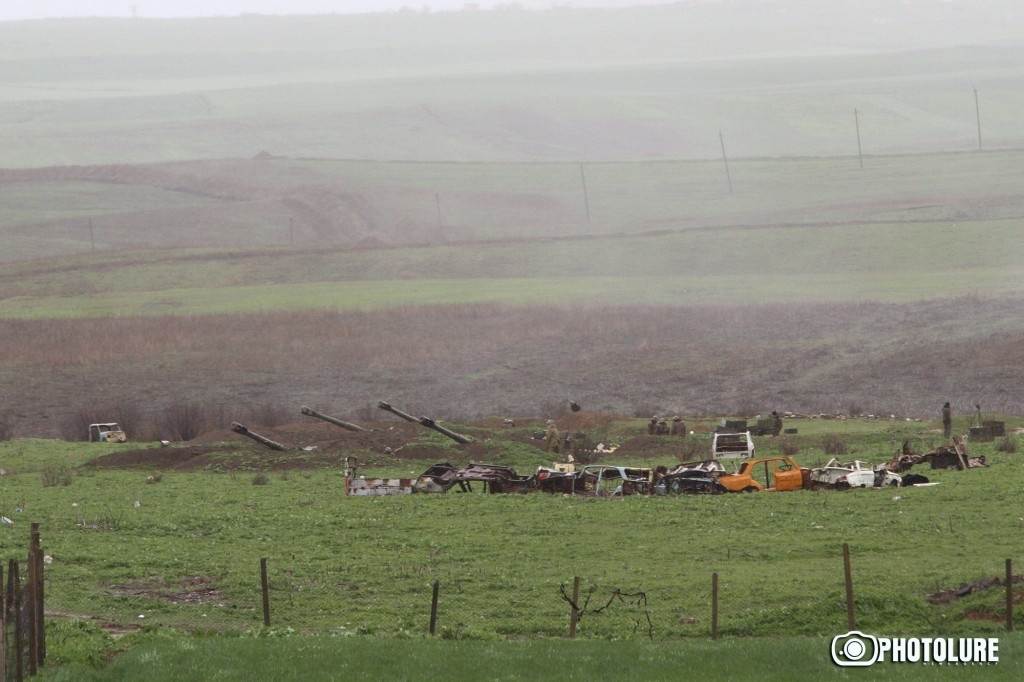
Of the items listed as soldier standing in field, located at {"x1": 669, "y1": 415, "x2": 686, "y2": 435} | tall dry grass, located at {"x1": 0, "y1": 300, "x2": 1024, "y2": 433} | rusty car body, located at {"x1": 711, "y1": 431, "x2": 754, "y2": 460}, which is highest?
tall dry grass, located at {"x1": 0, "y1": 300, "x2": 1024, "y2": 433}

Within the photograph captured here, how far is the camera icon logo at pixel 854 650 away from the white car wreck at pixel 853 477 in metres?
14.6

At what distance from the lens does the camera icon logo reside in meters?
18.2

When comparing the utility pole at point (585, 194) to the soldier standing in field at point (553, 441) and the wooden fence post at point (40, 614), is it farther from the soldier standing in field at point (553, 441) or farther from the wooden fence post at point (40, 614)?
the wooden fence post at point (40, 614)

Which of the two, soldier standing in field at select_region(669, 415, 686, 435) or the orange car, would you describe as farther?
soldier standing in field at select_region(669, 415, 686, 435)

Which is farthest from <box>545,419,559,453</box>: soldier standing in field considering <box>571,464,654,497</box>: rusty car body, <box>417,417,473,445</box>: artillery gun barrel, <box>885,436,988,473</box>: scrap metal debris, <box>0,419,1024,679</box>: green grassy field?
<box>885,436,988,473</box>: scrap metal debris

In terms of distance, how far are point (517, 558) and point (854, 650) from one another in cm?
924

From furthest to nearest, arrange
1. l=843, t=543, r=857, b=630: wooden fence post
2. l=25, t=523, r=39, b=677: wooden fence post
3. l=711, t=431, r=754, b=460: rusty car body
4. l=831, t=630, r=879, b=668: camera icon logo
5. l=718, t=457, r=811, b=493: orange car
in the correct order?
1. l=711, t=431, r=754, b=460: rusty car body
2. l=718, t=457, r=811, b=493: orange car
3. l=843, t=543, r=857, b=630: wooden fence post
4. l=25, t=523, r=39, b=677: wooden fence post
5. l=831, t=630, r=879, b=668: camera icon logo

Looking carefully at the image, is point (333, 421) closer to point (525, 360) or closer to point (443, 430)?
point (443, 430)

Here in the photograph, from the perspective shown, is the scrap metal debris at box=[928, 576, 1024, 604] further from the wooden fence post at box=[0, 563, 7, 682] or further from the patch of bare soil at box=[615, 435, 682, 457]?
the patch of bare soil at box=[615, 435, 682, 457]

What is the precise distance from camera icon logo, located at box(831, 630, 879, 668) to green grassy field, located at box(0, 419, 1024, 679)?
10.4 inches

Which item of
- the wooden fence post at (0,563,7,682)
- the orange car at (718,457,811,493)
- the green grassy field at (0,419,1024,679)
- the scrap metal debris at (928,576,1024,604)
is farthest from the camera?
the orange car at (718,457,811,493)

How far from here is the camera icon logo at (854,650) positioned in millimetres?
18188

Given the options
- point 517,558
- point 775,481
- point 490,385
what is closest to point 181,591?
point 517,558

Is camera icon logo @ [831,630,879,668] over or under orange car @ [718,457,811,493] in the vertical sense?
under
